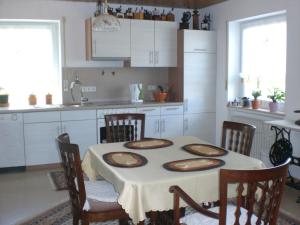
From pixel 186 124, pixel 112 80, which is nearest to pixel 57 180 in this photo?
pixel 112 80

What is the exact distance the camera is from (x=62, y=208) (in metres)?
3.67

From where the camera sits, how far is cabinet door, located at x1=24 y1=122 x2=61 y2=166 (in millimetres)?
4895

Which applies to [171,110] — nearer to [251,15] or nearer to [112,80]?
[112,80]

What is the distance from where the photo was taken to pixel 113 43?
5.31 metres

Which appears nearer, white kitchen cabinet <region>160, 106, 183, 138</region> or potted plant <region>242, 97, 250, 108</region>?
potted plant <region>242, 97, 250, 108</region>

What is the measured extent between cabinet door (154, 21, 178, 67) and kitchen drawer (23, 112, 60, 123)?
166cm

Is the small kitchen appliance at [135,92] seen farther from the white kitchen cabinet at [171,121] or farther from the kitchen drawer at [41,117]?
the kitchen drawer at [41,117]

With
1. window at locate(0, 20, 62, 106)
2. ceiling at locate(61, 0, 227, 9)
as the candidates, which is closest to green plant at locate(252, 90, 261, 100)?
ceiling at locate(61, 0, 227, 9)

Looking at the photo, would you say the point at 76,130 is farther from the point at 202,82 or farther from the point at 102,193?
the point at 102,193

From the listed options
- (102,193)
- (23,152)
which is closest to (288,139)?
(102,193)

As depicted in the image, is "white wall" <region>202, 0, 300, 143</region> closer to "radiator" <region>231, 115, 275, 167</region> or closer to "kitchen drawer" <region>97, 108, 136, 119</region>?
"radiator" <region>231, 115, 275, 167</region>

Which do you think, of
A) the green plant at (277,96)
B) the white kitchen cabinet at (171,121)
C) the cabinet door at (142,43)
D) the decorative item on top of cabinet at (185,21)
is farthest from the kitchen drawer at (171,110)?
the green plant at (277,96)

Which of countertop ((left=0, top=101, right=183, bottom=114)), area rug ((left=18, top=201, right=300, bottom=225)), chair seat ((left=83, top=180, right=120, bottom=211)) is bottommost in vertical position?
area rug ((left=18, top=201, right=300, bottom=225))

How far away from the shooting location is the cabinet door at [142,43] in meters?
5.43
